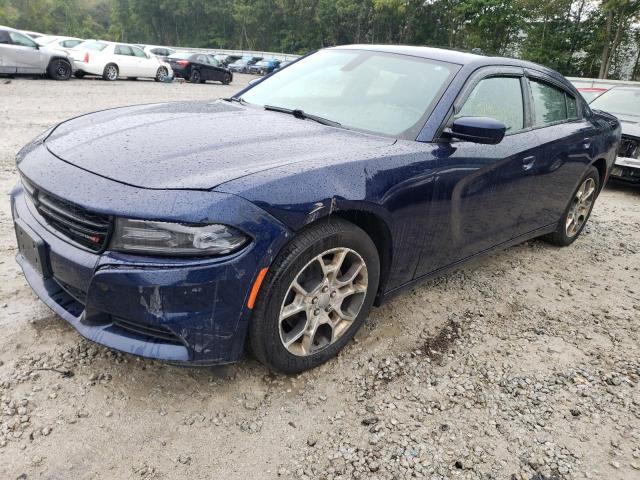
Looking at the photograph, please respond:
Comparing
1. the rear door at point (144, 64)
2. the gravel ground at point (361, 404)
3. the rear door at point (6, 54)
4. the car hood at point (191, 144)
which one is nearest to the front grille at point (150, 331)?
the gravel ground at point (361, 404)

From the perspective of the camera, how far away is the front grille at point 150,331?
1.93 m

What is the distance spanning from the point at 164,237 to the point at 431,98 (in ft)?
5.70

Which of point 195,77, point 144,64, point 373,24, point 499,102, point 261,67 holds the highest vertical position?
point 373,24

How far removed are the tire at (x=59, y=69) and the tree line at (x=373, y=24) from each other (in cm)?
1107

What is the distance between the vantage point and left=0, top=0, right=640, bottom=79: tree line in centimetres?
3152

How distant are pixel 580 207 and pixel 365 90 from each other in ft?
8.99

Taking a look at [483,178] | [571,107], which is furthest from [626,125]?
[483,178]

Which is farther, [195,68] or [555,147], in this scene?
[195,68]

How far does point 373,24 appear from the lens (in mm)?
59219

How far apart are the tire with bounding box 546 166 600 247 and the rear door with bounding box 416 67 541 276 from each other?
1.10m

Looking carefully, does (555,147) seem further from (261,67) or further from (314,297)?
(261,67)

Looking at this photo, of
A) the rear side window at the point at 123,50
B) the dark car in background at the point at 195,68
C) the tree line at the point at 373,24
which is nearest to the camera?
the rear side window at the point at 123,50

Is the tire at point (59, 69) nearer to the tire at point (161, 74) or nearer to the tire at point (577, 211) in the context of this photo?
the tire at point (161, 74)

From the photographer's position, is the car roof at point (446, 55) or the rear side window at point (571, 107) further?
the rear side window at point (571, 107)
